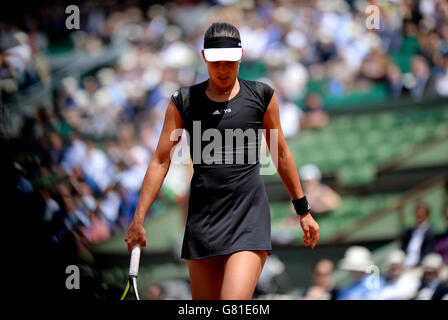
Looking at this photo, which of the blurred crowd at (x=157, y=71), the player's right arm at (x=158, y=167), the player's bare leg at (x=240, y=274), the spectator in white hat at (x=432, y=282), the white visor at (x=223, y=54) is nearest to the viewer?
the player's bare leg at (x=240, y=274)

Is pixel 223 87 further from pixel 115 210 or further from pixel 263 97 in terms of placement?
pixel 115 210

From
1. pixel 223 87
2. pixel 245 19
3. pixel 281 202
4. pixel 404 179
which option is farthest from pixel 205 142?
pixel 245 19

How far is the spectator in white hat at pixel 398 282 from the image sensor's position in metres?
6.78

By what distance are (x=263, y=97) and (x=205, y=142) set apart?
382 millimetres

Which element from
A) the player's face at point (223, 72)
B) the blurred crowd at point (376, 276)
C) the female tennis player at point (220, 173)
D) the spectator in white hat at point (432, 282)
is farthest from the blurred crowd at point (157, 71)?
the player's face at point (223, 72)

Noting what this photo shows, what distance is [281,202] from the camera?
8.62 metres

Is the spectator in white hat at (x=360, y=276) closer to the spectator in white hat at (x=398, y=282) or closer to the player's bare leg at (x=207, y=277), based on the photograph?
the spectator in white hat at (x=398, y=282)

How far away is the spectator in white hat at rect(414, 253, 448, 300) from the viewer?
6.62 m

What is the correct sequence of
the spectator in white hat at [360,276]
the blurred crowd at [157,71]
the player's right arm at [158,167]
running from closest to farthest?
the player's right arm at [158,167], the spectator in white hat at [360,276], the blurred crowd at [157,71]

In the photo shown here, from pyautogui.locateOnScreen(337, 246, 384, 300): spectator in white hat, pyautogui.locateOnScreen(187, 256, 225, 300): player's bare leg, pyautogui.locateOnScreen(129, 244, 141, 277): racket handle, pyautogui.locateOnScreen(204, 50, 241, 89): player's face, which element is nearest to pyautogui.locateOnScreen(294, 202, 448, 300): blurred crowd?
pyautogui.locateOnScreen(337, 246, 384, 300): spectator in white hat

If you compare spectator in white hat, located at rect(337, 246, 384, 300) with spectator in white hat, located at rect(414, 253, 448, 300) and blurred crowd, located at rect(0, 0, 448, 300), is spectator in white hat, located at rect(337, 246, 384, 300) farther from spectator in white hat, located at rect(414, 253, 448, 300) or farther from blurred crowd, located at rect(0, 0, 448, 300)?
blurred crowd, located at rect(0, 0, 448, 300)

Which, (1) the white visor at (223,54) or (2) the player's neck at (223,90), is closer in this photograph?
(1) the white visor at (223,54)

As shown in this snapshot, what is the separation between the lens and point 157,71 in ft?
32.3

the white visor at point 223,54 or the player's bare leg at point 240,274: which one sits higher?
the white visor at point 223,54
